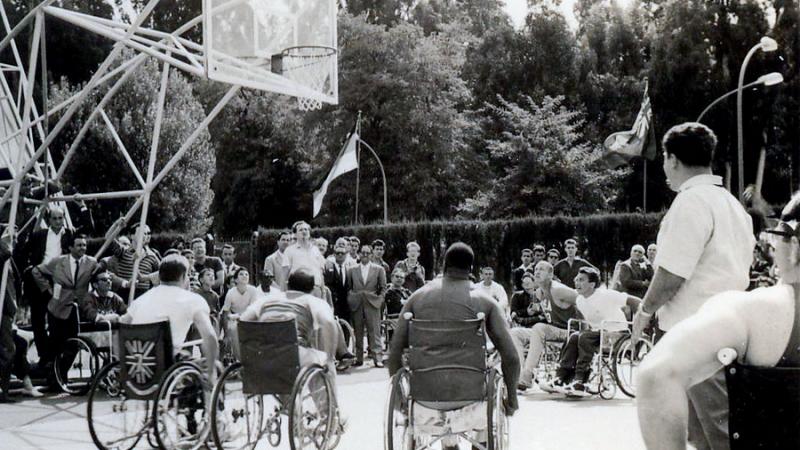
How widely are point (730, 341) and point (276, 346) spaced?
5.47 metres

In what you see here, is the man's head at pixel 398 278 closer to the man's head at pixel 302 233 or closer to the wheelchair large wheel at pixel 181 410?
the man's head at pixel 302 233

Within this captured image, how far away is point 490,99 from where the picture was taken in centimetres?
5125

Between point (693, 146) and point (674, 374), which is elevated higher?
point (693, 146)

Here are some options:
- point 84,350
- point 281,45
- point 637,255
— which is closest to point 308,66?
point 281,45

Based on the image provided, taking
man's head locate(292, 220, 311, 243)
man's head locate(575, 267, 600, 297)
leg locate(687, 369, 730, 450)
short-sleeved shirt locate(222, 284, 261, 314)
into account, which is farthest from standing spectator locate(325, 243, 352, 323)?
leg locate(687, 369, 730, 450)

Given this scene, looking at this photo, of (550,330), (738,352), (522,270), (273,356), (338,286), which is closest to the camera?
(738,352)

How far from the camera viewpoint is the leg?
3193 millimetres

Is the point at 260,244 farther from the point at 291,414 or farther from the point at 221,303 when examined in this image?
the point at 291,414

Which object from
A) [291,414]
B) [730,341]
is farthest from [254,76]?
[730,341]

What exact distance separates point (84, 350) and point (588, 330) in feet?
20.3

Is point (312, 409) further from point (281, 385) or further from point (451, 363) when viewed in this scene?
point (451, 363)

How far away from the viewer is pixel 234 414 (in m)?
8.05

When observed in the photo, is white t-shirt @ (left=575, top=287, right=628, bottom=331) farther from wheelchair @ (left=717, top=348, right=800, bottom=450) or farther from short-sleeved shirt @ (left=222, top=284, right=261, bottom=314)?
wheelchair @ (left=717, top=348, right=800, bottom=450)

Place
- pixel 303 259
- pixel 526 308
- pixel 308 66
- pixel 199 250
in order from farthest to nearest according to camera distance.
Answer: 1. pixel 303 259
2. pixel 199 250
3. pixel 308 66
4. pixel 526 308
